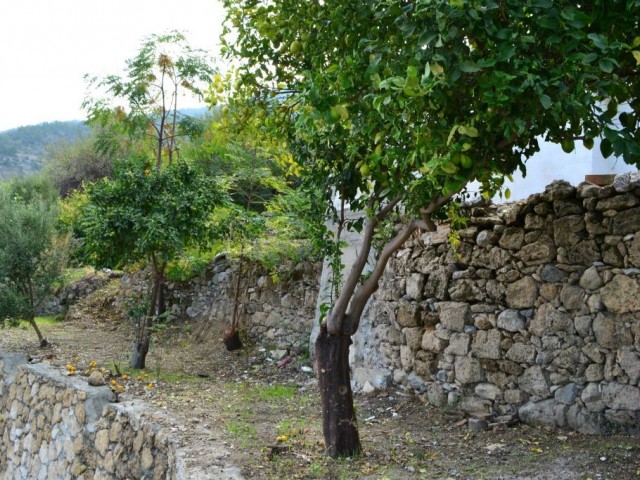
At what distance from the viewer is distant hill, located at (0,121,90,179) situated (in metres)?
47.9

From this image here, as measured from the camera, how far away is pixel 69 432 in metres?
7.31

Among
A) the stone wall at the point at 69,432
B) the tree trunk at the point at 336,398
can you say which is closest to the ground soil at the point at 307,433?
the tree trunk at the point at 336,398

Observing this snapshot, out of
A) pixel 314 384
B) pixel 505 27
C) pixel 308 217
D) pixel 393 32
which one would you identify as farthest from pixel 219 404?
pixel 505 27

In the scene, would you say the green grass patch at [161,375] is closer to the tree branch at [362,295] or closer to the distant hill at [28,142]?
the tree branch at [362,295]

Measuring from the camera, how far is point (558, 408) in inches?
219

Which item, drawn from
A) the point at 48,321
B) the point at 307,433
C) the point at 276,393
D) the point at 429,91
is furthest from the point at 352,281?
the point at 48,321

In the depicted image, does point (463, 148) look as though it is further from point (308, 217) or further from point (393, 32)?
point (308, 217)

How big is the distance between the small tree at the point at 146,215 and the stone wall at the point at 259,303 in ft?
5.55

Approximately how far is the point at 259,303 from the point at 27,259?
3560 millimetres

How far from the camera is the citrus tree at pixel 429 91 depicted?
3.34 meters

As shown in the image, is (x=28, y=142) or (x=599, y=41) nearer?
(x=599, y=41)

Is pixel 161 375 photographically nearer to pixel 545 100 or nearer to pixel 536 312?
pixel 536 312

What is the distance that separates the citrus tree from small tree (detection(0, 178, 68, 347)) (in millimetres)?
6052

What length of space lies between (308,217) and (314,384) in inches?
118
